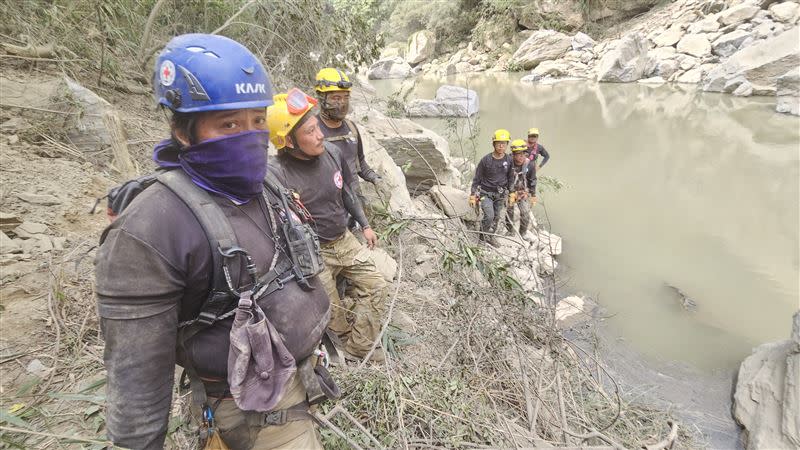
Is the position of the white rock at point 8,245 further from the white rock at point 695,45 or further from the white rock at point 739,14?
the white rock at point 739,14

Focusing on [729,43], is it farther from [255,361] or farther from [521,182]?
[255,361]

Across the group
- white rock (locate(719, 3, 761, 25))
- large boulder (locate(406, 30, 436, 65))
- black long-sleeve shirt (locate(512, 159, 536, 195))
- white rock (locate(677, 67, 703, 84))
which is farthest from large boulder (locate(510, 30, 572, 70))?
black long-sleeve shirt (locate(512, 159, 536, 195))

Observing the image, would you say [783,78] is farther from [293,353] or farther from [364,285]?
[293,353]

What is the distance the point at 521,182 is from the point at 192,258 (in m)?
5.87

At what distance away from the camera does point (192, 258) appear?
3.23 feet

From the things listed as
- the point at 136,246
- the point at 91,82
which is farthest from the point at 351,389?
the point at 91,82

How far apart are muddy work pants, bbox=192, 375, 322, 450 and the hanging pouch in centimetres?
12

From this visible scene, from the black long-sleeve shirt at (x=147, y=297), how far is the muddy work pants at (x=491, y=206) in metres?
5.32

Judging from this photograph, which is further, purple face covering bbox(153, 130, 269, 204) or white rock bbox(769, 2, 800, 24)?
white rock bbox(769, 2, 800, 24)

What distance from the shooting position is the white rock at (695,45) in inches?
736

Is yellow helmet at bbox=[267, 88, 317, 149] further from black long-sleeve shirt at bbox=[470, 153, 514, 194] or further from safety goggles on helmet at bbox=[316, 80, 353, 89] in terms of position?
black long-sleeve shirt at bbox=[470, 153, 514, 194]

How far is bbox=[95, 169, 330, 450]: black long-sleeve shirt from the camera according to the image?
91cm

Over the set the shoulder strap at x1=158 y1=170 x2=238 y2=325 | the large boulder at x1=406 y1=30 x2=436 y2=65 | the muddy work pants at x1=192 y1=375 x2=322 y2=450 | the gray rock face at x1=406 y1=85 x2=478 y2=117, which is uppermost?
the large boulder at x1=406 y1=30 x2=436 y2=65

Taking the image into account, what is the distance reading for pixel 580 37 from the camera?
2500 centimetres
